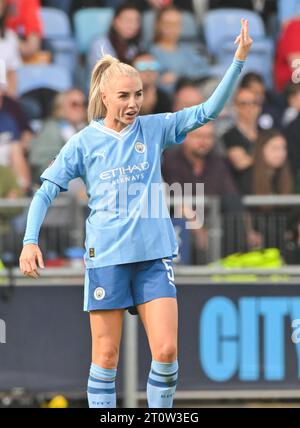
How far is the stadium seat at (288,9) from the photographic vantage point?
13.7 meters

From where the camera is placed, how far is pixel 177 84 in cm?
1225

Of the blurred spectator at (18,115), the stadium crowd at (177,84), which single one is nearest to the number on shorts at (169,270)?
the stadium crowd at (177,84)

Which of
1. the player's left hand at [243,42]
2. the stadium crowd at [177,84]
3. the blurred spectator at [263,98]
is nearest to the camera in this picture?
the player's left hand at [243,42]

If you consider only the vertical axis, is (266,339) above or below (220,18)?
below

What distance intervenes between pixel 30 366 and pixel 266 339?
1863 mm

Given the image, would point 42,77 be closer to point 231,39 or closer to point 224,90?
point 231,39

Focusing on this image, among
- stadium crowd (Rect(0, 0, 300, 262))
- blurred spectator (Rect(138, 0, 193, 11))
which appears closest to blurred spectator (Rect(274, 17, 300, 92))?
stadium crowd (Rect(0, 0, 300, 262))

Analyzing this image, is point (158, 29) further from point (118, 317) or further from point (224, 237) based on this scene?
point (118, 317)

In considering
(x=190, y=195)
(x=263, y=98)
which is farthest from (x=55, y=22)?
(x=190, y=195)

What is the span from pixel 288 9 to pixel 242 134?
2415mm

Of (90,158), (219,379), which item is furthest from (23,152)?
(90,158)

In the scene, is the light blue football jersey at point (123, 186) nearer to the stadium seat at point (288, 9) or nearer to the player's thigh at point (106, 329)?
the player's thigh at point (106, 329)

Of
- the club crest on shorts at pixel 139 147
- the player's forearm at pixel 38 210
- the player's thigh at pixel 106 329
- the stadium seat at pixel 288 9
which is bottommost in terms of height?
the player's thigh at pixel 106 329
